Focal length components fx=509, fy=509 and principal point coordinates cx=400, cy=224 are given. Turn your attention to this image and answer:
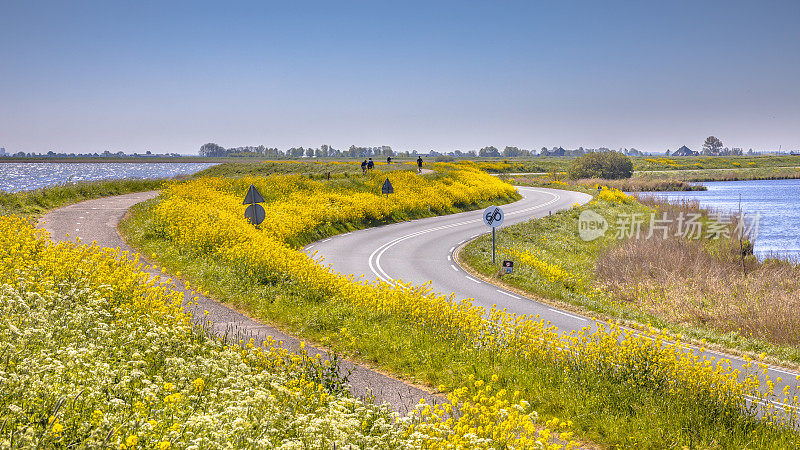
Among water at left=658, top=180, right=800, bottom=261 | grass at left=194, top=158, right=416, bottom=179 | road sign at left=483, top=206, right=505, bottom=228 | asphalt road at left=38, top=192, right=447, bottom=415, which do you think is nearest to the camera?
asphalt road at left=38, top=192, right=447, bottom=415

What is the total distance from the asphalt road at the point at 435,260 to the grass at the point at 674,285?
1.15 m

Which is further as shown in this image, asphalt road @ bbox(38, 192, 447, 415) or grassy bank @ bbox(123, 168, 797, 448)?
asphalt road @ bbox(38, 192, 447, 415)

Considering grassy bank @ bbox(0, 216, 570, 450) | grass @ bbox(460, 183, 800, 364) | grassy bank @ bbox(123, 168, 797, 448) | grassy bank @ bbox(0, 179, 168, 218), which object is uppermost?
grassy bank @ bbox(0, 179, 168, 218)

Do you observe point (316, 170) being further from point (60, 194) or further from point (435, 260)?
point (435, 260)

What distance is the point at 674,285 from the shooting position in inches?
810

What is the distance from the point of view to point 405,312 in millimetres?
13141

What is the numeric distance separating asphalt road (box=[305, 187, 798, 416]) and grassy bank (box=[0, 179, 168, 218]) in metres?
14.5

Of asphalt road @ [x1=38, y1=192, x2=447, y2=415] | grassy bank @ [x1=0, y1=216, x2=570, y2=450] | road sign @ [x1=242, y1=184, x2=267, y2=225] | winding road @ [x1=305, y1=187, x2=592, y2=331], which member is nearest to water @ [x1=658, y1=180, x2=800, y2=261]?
winding road @ [x1=305, y1=187, x2=592, y2=331]

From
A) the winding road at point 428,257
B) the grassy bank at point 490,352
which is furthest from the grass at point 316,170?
the grassy bank at point 490,352

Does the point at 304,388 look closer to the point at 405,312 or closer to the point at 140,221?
the point at 405,312

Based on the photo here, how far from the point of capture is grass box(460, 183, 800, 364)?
1480 centimetres

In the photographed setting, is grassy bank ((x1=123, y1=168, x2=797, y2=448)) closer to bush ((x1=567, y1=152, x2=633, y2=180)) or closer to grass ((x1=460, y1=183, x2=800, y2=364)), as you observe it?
grass ((x1=460, y1=183, x2=800, y2=364))

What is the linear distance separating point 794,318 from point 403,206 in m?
27.7

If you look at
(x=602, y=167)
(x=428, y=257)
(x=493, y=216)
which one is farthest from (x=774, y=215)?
(x=602, y=167)
